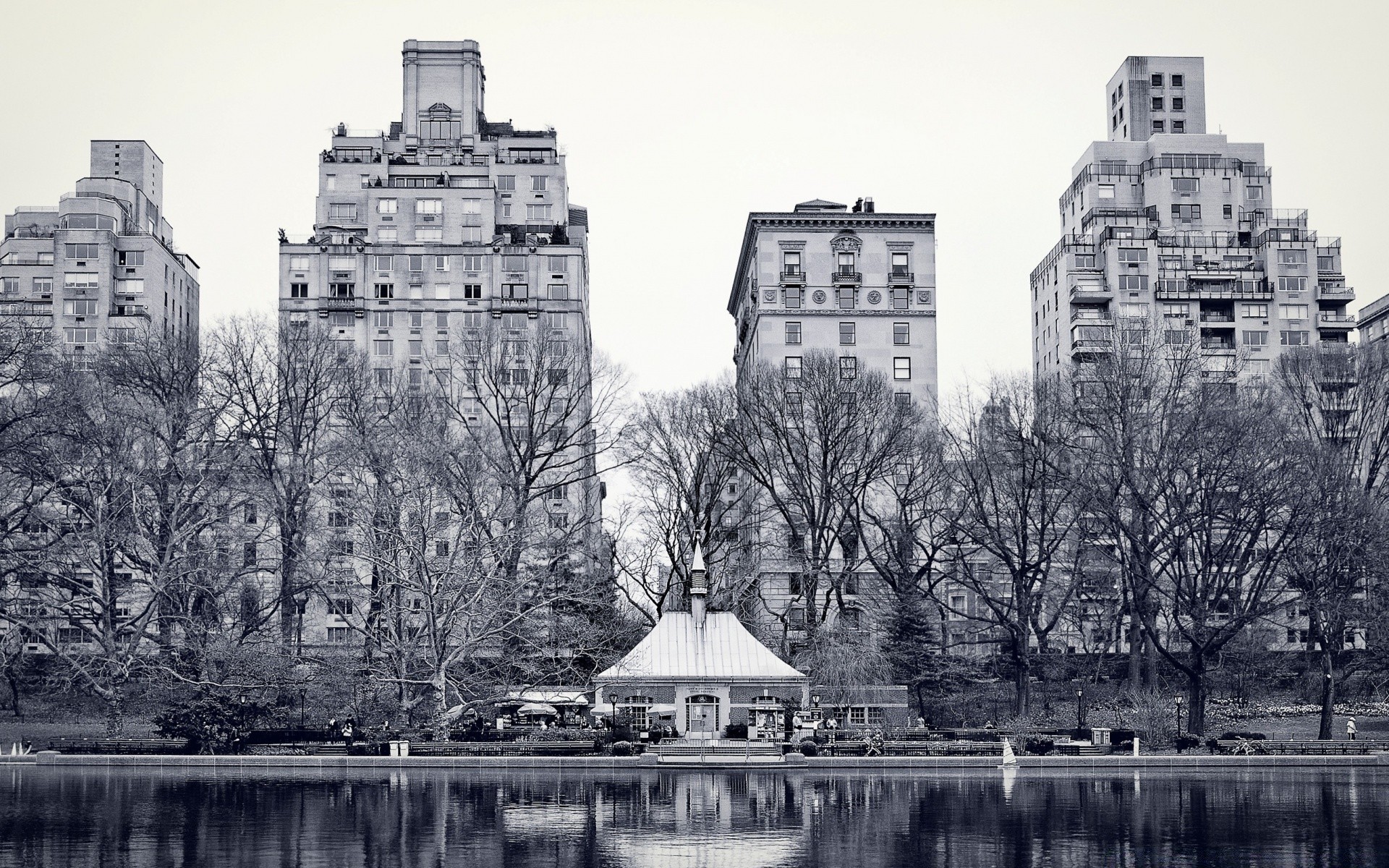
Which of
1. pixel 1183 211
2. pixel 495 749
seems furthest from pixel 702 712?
pixel 1183 211

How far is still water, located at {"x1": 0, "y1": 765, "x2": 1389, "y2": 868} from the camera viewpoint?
35031mm

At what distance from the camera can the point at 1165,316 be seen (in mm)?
106938

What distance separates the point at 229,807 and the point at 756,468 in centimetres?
3841

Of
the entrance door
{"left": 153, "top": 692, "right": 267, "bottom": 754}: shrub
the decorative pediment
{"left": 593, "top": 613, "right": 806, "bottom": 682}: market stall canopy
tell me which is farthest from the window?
{"left": 153, "top": 692, "right": 267, "bottom": 754}: shrub

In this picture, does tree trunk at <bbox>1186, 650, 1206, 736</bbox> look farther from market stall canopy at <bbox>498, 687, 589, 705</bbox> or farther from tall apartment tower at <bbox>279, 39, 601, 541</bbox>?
tall apartment tower at <bbox>279, 39, 601, 541</bbox>

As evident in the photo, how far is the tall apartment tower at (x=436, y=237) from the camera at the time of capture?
101 m

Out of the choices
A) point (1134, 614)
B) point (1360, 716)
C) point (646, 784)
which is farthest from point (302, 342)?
point (1360, 716)

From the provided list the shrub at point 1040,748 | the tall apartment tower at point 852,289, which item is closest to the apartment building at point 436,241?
the tall apartment tower at point 852,289

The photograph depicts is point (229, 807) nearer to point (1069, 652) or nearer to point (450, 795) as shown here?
point (450, 795)

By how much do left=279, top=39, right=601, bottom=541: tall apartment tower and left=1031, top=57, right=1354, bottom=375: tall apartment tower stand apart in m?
36.2

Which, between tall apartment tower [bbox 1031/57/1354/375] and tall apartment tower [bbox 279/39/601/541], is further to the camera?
tall apartment tower [bbox 1031/57/1354/375]

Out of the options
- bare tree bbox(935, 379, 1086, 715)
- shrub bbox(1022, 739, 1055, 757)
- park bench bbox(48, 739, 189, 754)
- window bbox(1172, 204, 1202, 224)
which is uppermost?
window bbox(1172, 204, 1202, 224)

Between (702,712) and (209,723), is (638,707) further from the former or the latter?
(209,723)

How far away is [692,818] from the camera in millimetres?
41938
